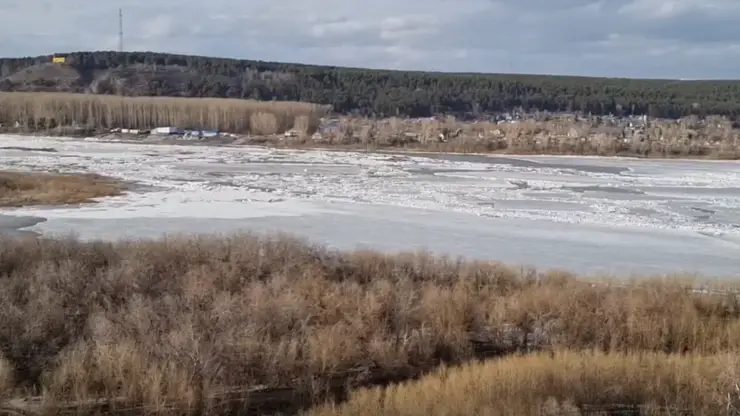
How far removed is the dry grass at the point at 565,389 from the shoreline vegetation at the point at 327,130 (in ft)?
120

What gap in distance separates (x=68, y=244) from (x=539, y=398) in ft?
24.0

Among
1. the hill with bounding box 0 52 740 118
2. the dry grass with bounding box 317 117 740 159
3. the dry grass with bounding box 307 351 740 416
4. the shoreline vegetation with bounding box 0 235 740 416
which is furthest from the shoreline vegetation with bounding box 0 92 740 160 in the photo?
the dry grass with bounding box 307 351 740 416

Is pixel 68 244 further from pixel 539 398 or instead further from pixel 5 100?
pixel 5 100

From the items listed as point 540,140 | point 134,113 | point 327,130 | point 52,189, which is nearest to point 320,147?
point 327,130

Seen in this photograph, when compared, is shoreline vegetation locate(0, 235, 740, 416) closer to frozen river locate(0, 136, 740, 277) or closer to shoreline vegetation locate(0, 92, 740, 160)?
frozen river locate(0, 136, 740, 277)

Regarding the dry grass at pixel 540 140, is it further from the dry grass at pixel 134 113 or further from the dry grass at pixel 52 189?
the dry grass at pixel 52 189

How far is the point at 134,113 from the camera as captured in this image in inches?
2751

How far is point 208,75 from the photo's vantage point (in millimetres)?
107875

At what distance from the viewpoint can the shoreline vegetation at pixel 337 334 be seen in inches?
337

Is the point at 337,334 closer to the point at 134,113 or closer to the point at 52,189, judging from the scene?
the point at 52,189

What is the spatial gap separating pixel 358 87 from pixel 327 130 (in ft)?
175

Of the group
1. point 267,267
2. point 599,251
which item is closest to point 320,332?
point 267,267

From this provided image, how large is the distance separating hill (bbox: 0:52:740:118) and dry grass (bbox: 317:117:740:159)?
40.3m

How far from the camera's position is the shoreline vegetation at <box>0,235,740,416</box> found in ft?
28.1
